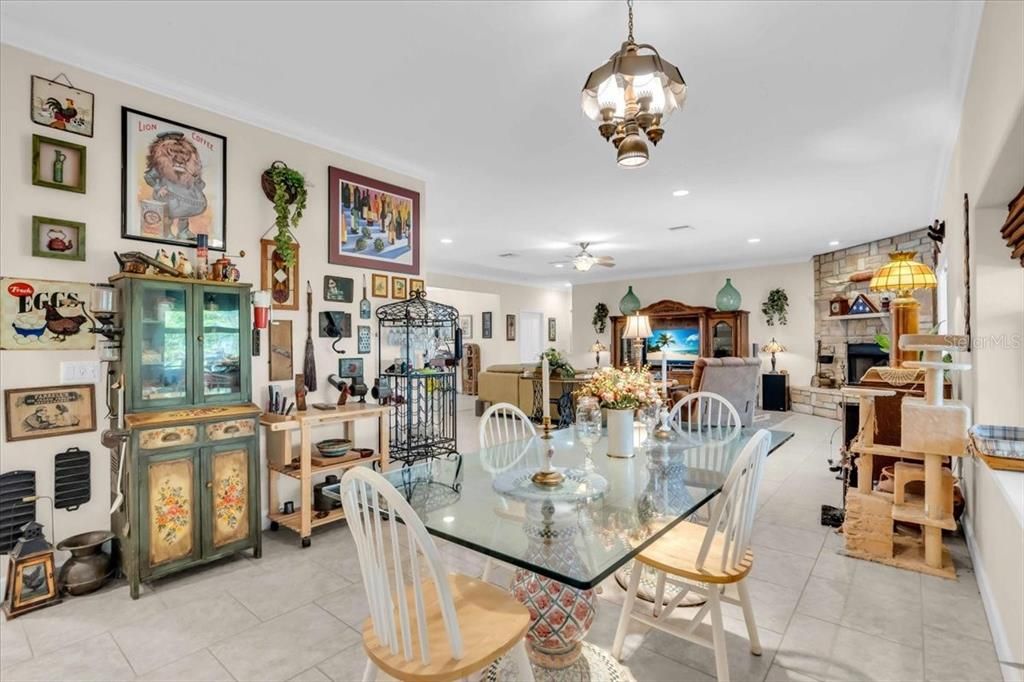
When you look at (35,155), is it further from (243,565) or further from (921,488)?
(921,488)

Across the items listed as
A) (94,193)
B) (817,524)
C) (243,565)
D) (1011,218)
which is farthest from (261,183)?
(817,524)

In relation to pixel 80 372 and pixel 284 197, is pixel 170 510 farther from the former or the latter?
pixel 284 197

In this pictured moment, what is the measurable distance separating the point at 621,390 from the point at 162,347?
Answer: 2338mm

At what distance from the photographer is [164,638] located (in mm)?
2115

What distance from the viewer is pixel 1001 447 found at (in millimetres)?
1773

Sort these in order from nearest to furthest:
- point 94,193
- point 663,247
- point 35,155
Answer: point 35,155, point 94,193, point 663,247

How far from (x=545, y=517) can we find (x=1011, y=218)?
2.29 m

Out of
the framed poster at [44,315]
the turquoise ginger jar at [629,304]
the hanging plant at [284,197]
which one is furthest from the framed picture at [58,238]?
the turquoise ginger jar at [629,304]

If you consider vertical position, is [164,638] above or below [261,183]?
below

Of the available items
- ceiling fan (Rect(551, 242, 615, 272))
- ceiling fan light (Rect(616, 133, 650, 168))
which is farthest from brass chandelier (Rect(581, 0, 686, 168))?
ceiling fan (Rect(551, 242, 615, 272))

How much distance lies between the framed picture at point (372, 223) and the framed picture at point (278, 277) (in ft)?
1.03

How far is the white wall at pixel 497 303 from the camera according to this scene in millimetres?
9711

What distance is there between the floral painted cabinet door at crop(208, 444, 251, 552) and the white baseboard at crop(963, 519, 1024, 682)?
320cm

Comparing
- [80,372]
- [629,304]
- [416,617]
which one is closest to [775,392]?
[629,304]
